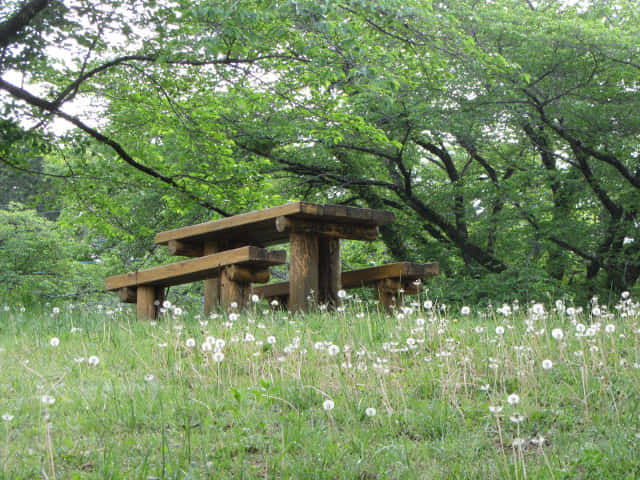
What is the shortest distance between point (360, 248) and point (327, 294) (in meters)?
12.2

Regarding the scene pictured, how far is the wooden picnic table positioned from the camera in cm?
670

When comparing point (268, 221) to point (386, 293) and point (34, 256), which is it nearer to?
point (386, 293)

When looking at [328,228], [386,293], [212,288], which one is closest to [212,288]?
[212,288]

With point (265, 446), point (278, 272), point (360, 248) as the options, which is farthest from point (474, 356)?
point (278, 272)

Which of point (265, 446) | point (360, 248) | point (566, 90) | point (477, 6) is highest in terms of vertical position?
point (477, 6)

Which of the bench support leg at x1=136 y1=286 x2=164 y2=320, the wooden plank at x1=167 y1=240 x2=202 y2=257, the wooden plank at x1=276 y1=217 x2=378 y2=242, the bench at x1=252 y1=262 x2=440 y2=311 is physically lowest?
the bench support leg at x1=136 y1=286 x2=164 y2=320

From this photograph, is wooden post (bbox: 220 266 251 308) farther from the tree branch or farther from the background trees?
the tree branch

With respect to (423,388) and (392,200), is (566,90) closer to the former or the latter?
(392,200)

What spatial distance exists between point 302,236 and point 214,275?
121 cm

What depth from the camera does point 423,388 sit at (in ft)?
11.8

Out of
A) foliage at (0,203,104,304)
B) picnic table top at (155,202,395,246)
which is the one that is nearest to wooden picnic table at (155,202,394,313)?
picnic table top at (155,202,395,246)

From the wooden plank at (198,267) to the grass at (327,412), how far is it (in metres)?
1.71

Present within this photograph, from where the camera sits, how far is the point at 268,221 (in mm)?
6926

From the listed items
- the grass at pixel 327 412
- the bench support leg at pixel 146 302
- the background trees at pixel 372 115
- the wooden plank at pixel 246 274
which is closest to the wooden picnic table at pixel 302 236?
the wooden plank at pixel 246 274
